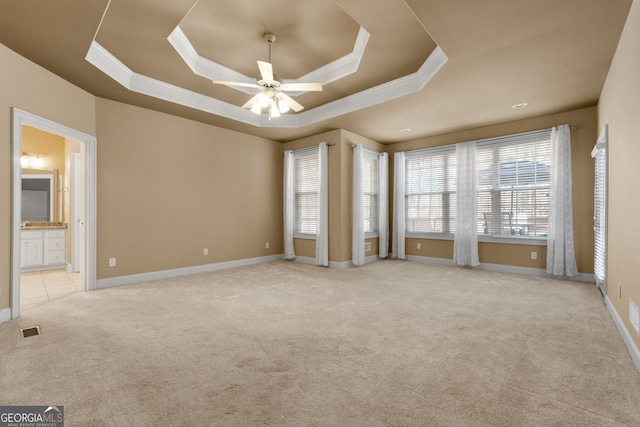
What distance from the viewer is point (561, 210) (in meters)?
4.82

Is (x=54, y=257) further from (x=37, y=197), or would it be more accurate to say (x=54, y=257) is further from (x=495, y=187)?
(x=495, y=187)

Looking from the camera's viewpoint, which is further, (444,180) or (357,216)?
(444,180)

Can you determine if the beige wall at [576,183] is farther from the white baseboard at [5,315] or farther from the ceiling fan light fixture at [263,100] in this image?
the white baseboard at [5,315]

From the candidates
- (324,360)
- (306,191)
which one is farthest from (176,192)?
(324,360)

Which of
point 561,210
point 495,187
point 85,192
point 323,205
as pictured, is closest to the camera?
point 85,192

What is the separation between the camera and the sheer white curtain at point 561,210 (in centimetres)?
477

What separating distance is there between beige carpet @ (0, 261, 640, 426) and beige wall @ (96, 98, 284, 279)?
3.67ft

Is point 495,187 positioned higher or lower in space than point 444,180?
lower

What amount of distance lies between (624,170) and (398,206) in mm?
4236

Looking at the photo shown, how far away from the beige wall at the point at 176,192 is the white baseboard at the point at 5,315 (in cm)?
132

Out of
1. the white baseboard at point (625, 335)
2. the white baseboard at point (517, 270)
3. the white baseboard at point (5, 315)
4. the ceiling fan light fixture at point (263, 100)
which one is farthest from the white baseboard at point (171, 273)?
the white baseboard at point (625, 335)

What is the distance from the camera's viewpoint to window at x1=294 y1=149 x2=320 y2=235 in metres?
6.54

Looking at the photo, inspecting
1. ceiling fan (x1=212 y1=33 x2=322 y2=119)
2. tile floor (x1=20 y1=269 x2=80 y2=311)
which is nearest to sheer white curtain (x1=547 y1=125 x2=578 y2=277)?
ceiling fan (x1=212 y1=33 x2=322 y2=119)

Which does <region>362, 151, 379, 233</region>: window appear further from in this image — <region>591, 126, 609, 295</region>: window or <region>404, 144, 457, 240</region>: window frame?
<region>591, 126, 609, 295</region>: window
